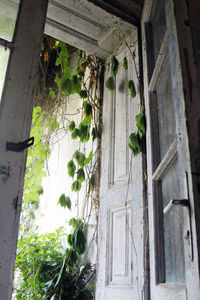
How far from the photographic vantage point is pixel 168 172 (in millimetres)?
1133

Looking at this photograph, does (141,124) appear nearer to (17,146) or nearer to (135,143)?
(135,143)

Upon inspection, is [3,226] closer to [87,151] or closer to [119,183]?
[119,183]

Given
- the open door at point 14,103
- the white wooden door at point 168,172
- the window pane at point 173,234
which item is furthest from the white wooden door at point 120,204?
the open door at point 14,103

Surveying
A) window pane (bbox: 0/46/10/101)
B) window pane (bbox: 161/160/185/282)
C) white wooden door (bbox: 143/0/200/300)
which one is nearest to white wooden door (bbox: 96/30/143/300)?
white wooden door (bbox: 143/0/200/300)

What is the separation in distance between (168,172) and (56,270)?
3.97 feet

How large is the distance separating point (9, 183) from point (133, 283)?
0.74 m

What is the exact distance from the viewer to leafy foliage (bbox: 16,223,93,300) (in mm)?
1793

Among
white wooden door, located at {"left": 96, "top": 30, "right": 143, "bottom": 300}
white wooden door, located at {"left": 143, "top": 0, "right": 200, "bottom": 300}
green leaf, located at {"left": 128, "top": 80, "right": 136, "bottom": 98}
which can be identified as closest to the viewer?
white wooden door, located at {"left": 143, "top": 0, "right": 200, "bottom": 300}

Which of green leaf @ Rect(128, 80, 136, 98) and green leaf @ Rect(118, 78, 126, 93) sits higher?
green leaf @ Rect(118, 78, 126, 93)

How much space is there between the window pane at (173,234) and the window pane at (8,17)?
0.89 metres

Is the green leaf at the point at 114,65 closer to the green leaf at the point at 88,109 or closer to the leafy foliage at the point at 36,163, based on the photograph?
the green leaf at the point at 88,109

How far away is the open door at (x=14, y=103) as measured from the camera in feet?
3.46

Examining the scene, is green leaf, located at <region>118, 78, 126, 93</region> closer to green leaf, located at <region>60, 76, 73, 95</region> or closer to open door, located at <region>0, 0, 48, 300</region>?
green leaf, located at <region>60, 76, 73, 95</region>

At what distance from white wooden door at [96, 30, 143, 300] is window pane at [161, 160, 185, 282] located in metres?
0.34
